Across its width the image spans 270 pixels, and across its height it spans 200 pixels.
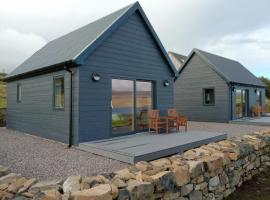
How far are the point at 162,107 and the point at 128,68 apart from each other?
9.16ft

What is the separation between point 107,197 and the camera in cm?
277

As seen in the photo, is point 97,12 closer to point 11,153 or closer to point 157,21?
point 157,21

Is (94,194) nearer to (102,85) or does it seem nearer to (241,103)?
(102,85)

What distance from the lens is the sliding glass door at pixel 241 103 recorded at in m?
17.9

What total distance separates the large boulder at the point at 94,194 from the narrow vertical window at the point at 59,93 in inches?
257

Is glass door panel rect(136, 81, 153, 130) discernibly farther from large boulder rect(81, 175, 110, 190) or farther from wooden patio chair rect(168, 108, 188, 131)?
large boulder rect(81, 175, 110, 190)

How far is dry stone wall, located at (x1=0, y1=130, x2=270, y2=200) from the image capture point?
2.92 meters

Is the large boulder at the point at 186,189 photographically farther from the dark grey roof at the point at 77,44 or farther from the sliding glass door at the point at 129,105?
the dark grey roof at the point at 77,44

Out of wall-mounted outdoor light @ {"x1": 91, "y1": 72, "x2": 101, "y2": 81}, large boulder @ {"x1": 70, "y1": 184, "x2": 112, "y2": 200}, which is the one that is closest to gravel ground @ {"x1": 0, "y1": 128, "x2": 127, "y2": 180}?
wall-mounted outdoor light @ {"x1": 91, "y1": 72, "x2": 101, "y2": 81}

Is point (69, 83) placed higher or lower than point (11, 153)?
higher

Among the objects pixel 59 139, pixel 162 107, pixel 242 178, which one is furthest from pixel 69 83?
pixel 242 178

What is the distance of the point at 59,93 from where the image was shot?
9.20 meters

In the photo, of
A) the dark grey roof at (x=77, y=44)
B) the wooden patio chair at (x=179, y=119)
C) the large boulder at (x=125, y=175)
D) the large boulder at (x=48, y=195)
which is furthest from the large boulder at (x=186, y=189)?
the wooden patio chair at (x=179, y=119)

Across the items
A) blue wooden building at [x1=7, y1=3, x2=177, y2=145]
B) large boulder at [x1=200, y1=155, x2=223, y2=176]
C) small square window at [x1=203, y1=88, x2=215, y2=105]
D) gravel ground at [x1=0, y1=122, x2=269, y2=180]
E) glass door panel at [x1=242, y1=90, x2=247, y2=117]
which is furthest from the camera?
glass door panel at [x1=242, y1=90, x2=247, y2=117]
